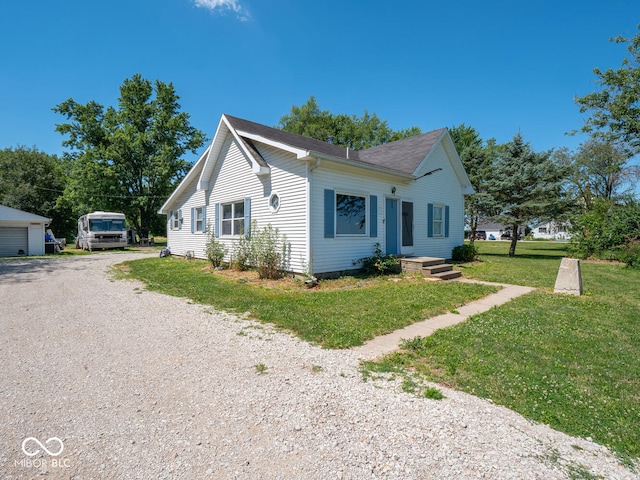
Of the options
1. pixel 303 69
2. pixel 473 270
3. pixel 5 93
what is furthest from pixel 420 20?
pixel 5 93

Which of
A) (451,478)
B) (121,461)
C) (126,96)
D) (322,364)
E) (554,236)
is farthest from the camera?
(554,236)

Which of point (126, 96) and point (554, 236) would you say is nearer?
point (126, 96)

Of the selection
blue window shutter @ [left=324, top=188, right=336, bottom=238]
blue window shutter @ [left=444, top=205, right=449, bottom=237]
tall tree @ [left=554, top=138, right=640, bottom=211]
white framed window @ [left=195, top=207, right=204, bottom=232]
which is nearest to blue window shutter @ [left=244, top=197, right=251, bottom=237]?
blue window shutter @ [left=324, top=188, right=336, bottom=238]

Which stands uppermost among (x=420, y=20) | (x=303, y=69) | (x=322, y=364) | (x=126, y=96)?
(x=126, y=96)

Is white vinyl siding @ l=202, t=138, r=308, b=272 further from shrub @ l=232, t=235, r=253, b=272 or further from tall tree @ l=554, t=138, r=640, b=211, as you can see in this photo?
tall tree @ l=554, t=138, r=640, b=211

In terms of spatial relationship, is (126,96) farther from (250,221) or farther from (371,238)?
(371,238)

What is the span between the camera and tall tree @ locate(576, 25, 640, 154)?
706 inches

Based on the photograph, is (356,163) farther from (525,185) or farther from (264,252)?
(525,185)

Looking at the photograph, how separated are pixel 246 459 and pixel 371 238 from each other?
8788 mm

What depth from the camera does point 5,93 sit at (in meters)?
16.9

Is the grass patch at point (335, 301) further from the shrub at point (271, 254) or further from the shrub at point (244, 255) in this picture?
the shrub at point (244, 255)

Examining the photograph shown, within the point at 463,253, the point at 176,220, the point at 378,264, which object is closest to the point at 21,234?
the point at 176,220

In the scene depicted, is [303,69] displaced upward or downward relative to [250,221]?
upward

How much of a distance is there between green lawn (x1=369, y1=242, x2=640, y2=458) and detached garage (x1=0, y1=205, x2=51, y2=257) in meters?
25.8
